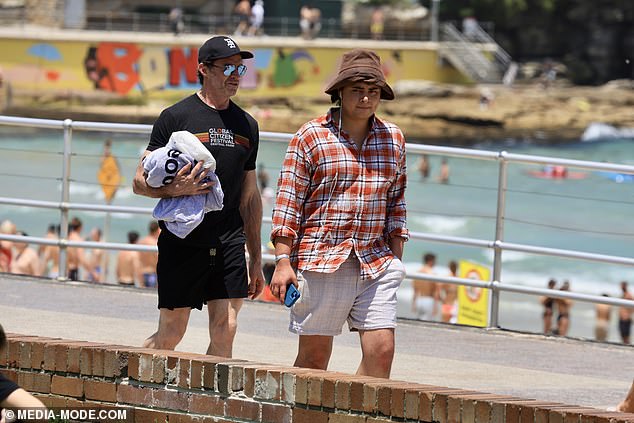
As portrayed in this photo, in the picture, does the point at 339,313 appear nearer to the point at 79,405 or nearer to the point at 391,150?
the point at 391,150

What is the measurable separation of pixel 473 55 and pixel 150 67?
17.2m

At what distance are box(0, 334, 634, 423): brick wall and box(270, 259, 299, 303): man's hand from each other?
0.32 metres

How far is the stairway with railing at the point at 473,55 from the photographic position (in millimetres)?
64062

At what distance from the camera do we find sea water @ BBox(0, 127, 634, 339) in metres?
25.2

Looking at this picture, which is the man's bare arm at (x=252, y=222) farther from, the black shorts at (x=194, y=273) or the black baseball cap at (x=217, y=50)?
the black baseball cap at (x=217, y=50)

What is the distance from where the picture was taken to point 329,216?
553 cm

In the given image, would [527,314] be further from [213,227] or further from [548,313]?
[213,227]

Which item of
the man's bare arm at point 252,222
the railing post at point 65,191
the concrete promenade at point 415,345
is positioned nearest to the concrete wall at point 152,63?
the railing post at point 65,191

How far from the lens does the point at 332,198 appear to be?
5.52 metres

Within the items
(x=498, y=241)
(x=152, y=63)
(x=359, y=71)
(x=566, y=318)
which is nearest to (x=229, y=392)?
(x=359, y=71)

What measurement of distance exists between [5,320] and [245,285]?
264 centimetres

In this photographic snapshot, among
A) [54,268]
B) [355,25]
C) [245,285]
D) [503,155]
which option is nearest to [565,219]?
[355,25]

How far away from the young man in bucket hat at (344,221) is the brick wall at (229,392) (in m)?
0.29

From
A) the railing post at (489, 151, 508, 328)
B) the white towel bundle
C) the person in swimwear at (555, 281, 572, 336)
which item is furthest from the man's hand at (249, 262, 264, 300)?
the person in swimwear at (555, 281, 572, 336)
